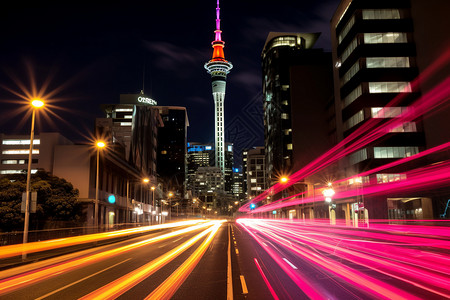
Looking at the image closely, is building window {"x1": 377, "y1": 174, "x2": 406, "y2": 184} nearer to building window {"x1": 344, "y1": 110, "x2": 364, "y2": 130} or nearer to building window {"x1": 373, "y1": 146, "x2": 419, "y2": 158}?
building window {"x1": 373, "y1": 146, "x2": 419, "y2": 158}

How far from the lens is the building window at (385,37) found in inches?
2344

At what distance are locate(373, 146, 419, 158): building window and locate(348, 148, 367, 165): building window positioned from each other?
1.71 meters

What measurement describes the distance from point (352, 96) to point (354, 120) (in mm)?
3966

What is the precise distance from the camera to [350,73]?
63250 mm

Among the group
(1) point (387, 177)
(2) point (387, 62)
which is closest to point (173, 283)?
(1) point (387, 177)

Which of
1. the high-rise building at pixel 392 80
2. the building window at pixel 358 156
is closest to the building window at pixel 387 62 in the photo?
the high-rise building at pixel 392 80

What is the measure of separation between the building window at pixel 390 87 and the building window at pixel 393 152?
8.78m

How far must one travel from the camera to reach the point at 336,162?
7150cm

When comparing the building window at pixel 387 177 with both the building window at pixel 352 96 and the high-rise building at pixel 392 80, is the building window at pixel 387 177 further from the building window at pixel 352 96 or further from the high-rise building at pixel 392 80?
the building window at pixel 352 96

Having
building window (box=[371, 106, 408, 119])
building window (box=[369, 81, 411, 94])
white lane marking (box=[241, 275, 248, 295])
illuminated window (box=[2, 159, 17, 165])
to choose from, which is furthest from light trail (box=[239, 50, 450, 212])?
illuminated window (box=[2, 159, 17, 165])

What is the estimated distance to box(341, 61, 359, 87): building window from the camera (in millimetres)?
61062

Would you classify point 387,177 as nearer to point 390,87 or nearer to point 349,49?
point 390,87

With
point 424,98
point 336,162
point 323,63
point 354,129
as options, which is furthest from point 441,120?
point 323,63

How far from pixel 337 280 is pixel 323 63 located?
95176 millimetres
